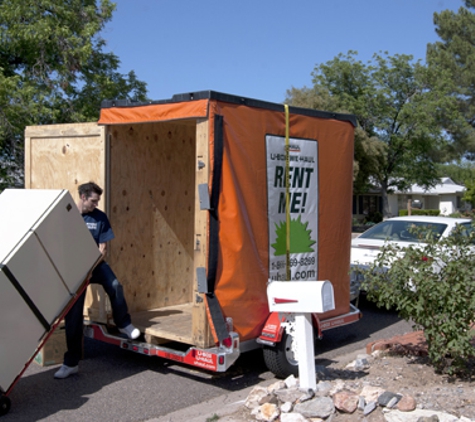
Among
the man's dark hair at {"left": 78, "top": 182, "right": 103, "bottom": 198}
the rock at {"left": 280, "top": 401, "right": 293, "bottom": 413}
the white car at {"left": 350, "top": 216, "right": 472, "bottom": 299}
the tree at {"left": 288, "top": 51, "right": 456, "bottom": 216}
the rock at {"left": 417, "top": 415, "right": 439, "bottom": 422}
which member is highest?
the tree at {"left": 288, "top": 51, "right": 456, "bottom": 216}

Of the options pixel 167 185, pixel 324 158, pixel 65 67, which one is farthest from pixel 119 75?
pixel 324 158

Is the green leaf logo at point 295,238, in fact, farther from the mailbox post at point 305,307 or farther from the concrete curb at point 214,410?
the concrete curb at point 214,410

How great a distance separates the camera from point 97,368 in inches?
252

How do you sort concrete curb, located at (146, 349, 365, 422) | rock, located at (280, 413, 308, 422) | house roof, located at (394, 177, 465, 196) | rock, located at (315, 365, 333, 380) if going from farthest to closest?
house roof, located at (394, 177, 465, 196) < rock, located at (315, 365, 333, 380) < concrete curb, located at (146, 349, 365, 422) < rock, located at (280, 413, 308, 422)

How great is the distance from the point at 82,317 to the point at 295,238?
2.44 metres

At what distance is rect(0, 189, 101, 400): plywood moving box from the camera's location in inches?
185

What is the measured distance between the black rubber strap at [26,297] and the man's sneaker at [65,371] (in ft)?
3.38

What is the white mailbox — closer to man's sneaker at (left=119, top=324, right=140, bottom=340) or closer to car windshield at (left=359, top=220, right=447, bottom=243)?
man's sneaker at (left=119, top=324, right=140, bottom=340)

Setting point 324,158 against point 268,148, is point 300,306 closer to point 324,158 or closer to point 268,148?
point 268,148

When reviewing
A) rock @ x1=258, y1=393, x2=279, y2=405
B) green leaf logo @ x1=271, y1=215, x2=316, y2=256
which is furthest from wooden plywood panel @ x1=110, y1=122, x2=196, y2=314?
rock @ x1=258, y1=393, x2=279, y2=405

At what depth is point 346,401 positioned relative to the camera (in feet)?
14.6

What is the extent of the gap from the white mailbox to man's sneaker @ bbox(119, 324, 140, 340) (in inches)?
66.0

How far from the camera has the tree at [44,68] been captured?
14.0 metres

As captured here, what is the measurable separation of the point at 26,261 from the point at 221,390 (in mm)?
2344
